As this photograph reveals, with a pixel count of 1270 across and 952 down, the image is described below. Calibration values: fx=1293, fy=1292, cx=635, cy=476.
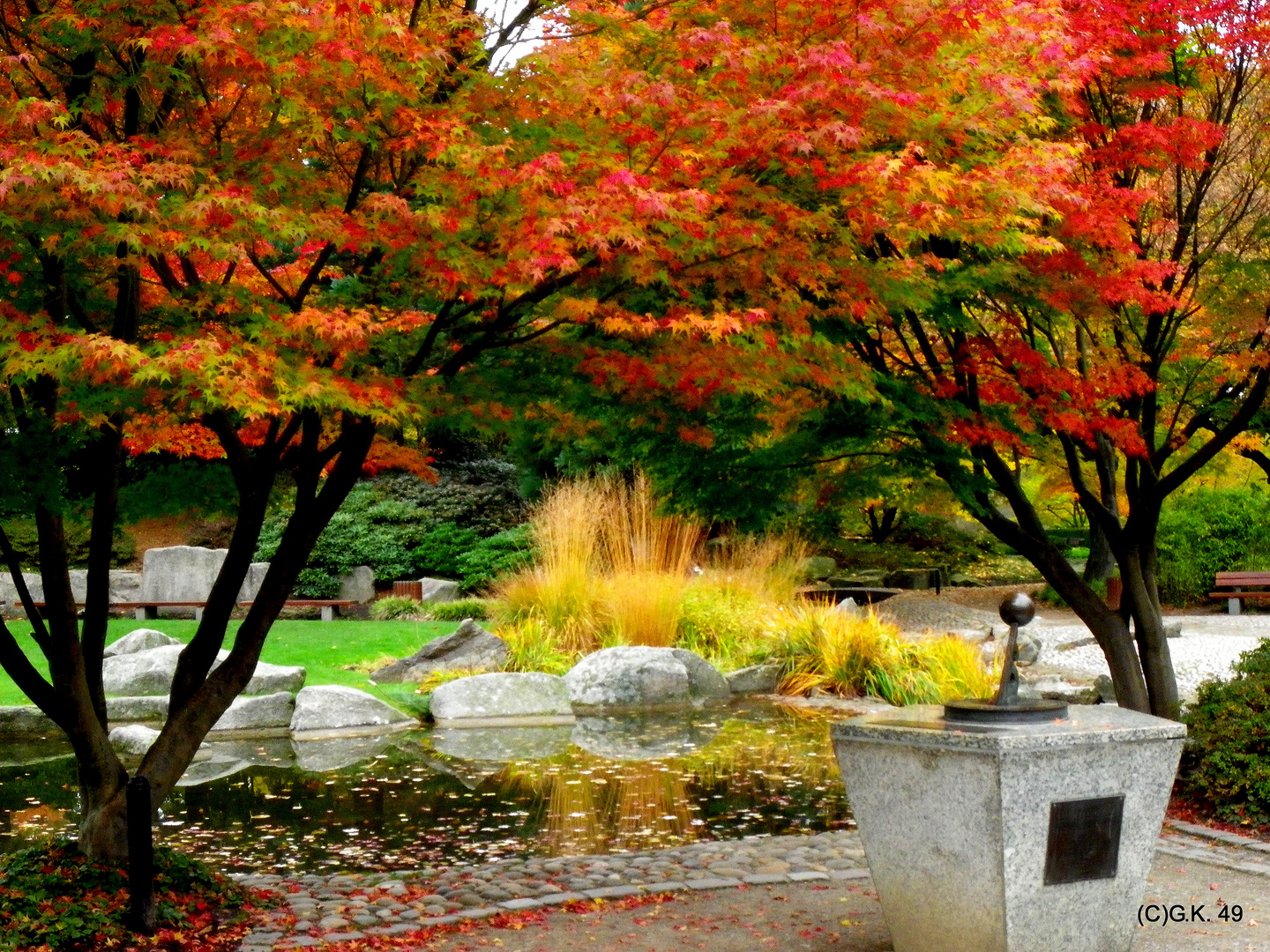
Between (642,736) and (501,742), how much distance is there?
4.03 ft

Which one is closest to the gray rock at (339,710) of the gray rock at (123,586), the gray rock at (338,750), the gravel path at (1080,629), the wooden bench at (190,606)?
the gray rock at (338,750)

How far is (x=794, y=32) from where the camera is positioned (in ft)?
19.5

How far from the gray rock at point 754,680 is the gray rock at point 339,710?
3.54 meters

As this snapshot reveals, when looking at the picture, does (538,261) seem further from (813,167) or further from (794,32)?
(794,32)

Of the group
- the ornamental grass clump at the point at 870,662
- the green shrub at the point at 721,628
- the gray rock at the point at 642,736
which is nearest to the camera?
the gray rock at the point at 642,736

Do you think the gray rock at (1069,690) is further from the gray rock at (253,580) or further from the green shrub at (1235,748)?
the gray rock at (253,580)

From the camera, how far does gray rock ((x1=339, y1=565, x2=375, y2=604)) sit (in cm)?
2100

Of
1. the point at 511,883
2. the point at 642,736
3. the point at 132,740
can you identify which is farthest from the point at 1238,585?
the point at 511,883

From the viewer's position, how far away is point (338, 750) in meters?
10.5

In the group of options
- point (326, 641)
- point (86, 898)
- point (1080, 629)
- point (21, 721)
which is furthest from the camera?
point (1080, 629)

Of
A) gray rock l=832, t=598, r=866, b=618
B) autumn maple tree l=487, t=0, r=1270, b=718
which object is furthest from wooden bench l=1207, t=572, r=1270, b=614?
autumn maple tree l=487, t=0, r=1270, b=718

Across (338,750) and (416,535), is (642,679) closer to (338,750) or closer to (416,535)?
(338,750)

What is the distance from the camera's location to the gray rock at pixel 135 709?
11.3m

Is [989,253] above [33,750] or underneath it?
above
